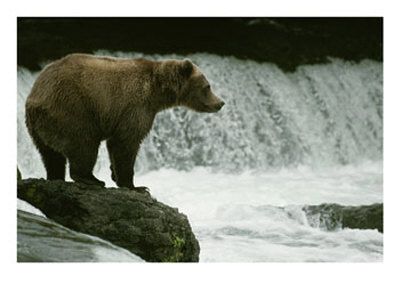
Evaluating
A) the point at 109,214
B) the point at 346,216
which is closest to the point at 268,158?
the point at 346,216

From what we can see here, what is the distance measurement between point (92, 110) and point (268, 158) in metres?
4.26

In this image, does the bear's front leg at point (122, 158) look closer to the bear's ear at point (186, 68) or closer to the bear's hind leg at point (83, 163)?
the bear's hind leg at point (83, 163)

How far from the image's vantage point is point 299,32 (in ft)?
26.8

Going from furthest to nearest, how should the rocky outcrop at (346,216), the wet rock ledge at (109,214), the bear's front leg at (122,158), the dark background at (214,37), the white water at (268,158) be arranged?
the dark background at (214,37), the rocky outcrop at (346,216), the white water at (268,158), the bear's front leg at (122,158), the wet rock ledge at (109,214)

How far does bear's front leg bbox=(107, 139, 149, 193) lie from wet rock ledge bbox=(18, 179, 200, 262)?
231 mm

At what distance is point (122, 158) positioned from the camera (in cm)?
413

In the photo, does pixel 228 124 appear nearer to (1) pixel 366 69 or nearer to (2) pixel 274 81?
(2) pixel 274 81

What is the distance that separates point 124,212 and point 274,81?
17.0 ft

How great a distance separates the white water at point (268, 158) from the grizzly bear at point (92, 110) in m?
1.12

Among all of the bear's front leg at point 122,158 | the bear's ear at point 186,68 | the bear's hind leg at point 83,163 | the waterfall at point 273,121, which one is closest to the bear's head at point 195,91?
the bear's ear at point 186,68

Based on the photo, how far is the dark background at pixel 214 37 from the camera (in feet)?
21.5

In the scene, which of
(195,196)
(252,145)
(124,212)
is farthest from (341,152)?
(124,212)

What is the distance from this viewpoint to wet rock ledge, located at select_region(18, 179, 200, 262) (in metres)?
3.84

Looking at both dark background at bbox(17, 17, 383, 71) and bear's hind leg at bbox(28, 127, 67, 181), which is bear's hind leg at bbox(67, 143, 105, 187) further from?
dark background at bbox(17, 17, 383, 71)
